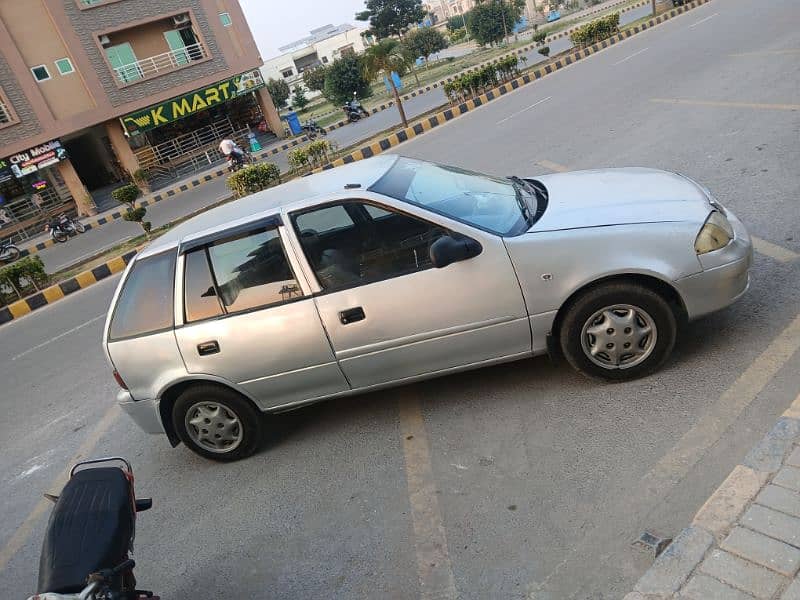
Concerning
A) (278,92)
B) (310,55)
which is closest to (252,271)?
(278,92)

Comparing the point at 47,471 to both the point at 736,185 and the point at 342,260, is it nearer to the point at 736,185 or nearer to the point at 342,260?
the point at 342,260

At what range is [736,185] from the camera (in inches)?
239

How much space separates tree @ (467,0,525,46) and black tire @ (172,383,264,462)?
47.4 metres

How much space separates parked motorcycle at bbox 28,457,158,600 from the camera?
96.0 inches

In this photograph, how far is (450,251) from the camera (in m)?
3.46

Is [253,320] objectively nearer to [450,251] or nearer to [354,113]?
[450,251]

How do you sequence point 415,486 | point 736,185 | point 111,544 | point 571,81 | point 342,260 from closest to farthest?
point 111,544 < point 415,486 < point 342,260 < point 736,185 < point 571,81

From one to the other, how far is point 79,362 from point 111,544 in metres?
5.03

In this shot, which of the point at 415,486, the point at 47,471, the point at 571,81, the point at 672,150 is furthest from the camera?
the point at 571,81

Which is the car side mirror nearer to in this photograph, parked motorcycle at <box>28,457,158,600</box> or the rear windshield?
the rear windshield

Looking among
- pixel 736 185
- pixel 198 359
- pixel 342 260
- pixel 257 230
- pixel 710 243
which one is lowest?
pixel 736 185

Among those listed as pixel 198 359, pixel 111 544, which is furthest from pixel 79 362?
pixel 111 544

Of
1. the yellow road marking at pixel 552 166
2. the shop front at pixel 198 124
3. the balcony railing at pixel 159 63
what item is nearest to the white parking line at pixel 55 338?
the yellow road marking at pixel 552 166

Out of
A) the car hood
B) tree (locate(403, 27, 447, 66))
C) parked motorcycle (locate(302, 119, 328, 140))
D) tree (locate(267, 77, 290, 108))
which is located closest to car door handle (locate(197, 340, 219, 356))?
the car hood
